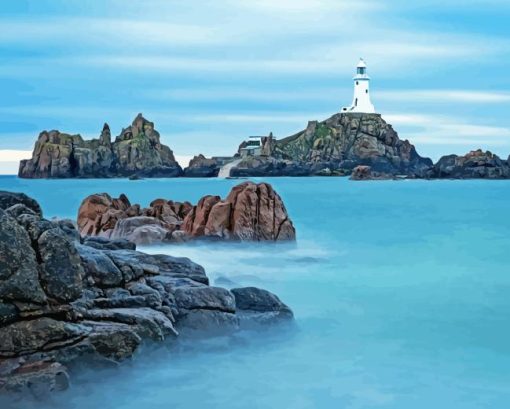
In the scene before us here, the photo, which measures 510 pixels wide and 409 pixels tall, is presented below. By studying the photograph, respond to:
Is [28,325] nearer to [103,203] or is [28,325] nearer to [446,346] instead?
[446,346]

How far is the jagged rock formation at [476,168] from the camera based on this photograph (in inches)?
5866

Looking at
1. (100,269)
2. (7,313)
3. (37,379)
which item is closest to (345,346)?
(100,269)

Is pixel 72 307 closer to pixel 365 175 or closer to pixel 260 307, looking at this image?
pixel 260 307

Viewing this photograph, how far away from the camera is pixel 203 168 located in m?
177

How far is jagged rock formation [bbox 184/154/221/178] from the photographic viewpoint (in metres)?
176

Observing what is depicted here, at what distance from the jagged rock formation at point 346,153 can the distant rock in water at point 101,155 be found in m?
18.5

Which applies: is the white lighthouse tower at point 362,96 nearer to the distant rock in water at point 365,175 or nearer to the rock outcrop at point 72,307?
the distant rock in water at point 365,175

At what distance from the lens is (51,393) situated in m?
9.79

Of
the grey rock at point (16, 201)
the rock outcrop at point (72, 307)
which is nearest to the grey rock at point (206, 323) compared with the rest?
the rock outcrop at point (72, 307)

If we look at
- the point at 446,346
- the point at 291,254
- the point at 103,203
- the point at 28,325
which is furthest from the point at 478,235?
the point at 28,325

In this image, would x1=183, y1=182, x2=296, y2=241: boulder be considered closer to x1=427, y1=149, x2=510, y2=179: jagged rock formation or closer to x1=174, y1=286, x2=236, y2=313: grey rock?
x1=174, y1=286, x2=236, y2=313: grey rock

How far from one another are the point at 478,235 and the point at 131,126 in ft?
424

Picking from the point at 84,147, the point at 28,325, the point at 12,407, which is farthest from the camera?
the point at 84,147

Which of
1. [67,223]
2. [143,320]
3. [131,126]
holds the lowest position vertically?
[143,320]
